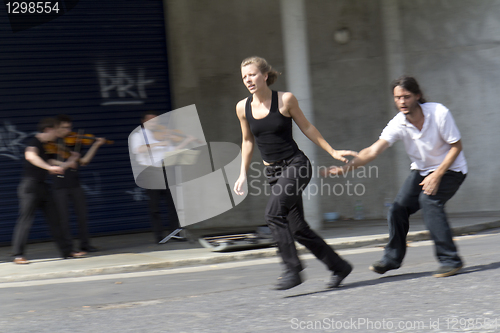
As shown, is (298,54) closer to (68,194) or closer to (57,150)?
(57,150)

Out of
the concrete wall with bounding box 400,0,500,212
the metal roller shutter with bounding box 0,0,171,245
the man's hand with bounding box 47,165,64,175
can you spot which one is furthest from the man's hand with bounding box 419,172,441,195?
the metal roller shutter with bounding box 0,0,171,245

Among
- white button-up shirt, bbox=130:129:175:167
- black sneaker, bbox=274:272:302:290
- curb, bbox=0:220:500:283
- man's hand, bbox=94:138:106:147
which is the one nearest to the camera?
black sneaker, bbox=274:272:302:290

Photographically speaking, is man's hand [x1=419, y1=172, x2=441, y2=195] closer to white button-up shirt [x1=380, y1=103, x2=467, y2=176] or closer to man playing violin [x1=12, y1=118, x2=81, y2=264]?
white button-up shirt [x1=380, y1=103, x2=467, y2=176]

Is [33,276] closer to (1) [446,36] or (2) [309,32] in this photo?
(2) [309,32]

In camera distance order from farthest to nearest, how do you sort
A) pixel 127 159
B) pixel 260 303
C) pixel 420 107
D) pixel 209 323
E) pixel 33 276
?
pixel 127 159 → pixel 33 276 → pixel 420 107 → pixel 260 303 → pixel 209 323

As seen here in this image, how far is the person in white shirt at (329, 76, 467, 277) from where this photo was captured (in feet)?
15.5

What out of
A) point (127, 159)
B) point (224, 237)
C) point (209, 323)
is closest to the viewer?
point (209, 323)

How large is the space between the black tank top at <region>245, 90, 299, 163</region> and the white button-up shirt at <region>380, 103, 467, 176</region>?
34.9 inches

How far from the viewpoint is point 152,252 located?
26.2 feet

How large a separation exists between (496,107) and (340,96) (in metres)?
2.91

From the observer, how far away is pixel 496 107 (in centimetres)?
1077

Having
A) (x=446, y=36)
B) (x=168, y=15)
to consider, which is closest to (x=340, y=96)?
(x=446, y=36)

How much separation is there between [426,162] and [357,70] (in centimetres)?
650

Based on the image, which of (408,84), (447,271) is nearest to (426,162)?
(408,84)
